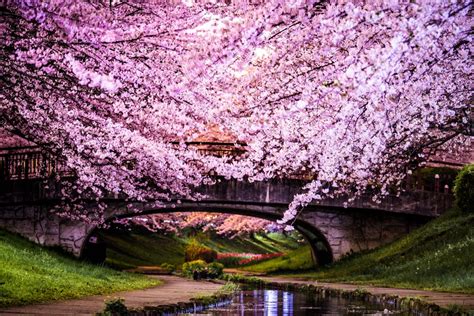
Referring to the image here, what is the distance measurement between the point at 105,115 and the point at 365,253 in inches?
761

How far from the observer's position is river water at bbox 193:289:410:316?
1425 centimetres

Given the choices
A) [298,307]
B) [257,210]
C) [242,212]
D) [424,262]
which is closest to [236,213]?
[242,212]

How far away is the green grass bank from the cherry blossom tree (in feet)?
11.5

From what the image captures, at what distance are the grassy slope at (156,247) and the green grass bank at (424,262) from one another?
14.5 metres

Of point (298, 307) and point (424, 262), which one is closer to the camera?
point (298, 307)

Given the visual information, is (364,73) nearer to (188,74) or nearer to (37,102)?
(188,74)

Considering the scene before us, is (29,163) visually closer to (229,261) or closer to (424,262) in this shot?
(424,262)

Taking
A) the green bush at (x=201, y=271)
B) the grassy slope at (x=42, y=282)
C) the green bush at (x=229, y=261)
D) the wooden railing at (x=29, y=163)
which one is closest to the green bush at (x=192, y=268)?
the green bush at (x=201, y=271)

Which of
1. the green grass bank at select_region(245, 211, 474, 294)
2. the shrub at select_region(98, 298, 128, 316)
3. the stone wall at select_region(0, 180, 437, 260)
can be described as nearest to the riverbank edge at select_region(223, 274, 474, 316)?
the green grass bank at select_region(245, 211, 474, 294)

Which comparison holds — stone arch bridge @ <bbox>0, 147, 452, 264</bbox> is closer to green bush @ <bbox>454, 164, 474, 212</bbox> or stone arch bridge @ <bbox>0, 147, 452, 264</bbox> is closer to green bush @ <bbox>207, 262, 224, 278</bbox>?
green bush @ <bbox>207, 262, 224, 278</bbox>

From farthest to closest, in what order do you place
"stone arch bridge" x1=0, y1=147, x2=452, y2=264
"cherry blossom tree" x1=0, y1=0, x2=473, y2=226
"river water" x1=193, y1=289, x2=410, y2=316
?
"stone arch bridge" x1=0, y1=147, x2=452, y2=264, "river water" x1=193, y1=289, x2=410, y2=316, "cherry blossom tree" x1=0, y1=0, x2=473, y2=226

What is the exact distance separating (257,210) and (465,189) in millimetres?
8930

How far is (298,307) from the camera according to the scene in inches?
634

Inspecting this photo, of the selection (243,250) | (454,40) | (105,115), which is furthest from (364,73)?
(243,250)
